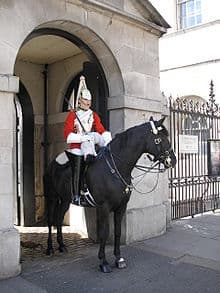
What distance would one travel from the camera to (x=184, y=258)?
5906 millimetres

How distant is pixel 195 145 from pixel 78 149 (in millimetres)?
4302

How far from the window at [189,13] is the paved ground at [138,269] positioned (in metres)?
11.0

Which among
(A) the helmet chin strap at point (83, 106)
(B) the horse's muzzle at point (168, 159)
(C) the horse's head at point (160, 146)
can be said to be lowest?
(B) the horse's muzzle at point (168, 159)

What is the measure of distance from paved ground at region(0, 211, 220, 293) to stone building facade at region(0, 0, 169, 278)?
1.20 ft

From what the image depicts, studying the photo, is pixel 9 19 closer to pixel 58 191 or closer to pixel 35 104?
pixel 58 191

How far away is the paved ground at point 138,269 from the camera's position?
4.72 metres

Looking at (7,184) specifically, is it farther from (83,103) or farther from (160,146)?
(160,146)

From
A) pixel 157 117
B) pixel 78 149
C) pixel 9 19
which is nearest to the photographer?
pixel 9 19

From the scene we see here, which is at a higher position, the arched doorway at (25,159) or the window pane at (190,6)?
the window pane at (190,6)

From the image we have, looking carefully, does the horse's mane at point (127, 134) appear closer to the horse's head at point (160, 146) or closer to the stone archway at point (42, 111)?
the horse's head at point (160, 146)

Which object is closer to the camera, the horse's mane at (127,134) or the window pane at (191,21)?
the horse's mane at (127,134)

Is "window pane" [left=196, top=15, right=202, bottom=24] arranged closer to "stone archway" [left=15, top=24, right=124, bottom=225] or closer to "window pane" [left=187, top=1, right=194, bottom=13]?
"window pane" [left=187, top=1, right=194, bottom=13]

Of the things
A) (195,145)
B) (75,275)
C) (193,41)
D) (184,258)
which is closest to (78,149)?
(75,275)

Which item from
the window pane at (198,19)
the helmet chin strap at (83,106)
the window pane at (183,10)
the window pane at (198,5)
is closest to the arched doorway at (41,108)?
the helmet chin strap at (83,106)
